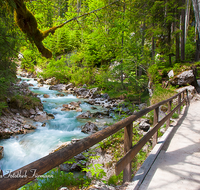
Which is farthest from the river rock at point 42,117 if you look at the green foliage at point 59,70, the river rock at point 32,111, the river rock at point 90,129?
the green foliage at point 59,70

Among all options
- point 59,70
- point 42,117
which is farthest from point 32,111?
point 59,70

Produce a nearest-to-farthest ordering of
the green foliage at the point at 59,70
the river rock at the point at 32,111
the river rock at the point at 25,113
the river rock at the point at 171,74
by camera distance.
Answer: the river rock at the point at 25,113 < the river rock at the point at 32,111 < the river rock at the point at 171,74 < the green foliage at the point at 59,70

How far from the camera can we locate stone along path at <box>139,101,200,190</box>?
2.25 metres

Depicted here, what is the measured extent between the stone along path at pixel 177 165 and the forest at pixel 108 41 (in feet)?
Answer: 6.95

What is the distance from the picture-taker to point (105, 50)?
18.2 metres

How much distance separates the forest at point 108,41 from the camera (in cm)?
474

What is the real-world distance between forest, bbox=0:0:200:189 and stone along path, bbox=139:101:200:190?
2.12 m

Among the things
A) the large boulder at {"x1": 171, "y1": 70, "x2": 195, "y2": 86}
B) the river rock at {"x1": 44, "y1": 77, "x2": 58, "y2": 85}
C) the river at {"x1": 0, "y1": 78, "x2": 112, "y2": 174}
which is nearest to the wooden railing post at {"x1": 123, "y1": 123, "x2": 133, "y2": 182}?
the river at {"x1": 0, "y1": 78, "x2": 112, "y2": 174}

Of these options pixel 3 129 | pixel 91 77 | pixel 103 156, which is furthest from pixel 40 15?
pixel 91 77

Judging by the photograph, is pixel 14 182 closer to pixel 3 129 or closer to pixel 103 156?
pixel 103 156

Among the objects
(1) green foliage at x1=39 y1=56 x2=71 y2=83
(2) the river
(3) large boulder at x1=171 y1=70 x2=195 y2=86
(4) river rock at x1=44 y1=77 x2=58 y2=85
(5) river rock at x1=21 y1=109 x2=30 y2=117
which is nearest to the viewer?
(2) the river

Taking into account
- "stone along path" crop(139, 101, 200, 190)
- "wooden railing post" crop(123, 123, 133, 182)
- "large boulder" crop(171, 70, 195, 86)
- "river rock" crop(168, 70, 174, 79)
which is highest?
"river rock" crop(168, 70, 174, 79)

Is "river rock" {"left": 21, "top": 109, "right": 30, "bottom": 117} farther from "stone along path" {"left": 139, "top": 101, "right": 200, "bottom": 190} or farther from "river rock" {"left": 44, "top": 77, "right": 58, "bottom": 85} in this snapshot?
"river rock" {"left": 44, "top": 77, "right": 58, "bottom": 85}

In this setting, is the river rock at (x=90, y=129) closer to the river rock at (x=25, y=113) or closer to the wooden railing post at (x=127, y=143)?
the river rock at (x=25, y=113)
